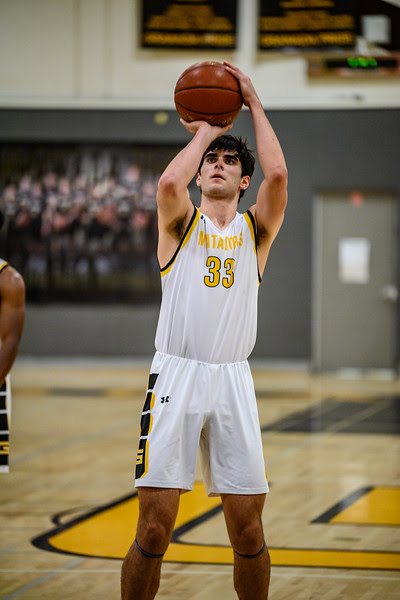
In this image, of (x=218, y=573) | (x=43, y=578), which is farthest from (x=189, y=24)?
(x=43, y=578)

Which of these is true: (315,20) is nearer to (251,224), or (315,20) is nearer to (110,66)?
(110,66)

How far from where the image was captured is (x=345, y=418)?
355 inches

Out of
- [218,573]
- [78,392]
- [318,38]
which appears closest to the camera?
[218,573]

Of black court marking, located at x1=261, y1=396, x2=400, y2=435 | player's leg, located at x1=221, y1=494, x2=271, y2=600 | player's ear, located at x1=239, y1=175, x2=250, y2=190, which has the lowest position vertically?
black court marking, located at x1=261, y1=396, x2=400, y2=435

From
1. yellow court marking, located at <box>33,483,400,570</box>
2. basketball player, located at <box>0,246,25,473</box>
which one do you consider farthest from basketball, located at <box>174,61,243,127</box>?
yellow court marking, located at <box>33,483,400,570</box>

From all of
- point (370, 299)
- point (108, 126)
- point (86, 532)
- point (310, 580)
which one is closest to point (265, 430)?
point (86, 532)

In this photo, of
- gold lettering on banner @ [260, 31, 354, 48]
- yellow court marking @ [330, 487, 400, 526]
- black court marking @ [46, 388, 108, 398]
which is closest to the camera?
yellow court marking @ [330, 487, 400, 526]

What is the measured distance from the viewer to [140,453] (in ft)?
9.91

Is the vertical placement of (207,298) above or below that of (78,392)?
above

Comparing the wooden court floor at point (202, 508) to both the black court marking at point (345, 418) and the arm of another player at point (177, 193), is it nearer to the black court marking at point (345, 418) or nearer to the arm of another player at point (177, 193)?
the black court marking at point (345, 418)

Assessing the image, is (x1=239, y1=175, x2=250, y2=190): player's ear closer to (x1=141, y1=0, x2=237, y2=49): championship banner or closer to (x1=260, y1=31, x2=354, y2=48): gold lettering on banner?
(x1=260, y1=31, x2=354, y2=48): gold lettering on banner

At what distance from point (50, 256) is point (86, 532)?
29.0 feet

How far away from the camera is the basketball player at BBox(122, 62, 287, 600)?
2.96 meters

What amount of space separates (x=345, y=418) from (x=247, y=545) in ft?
20.2
